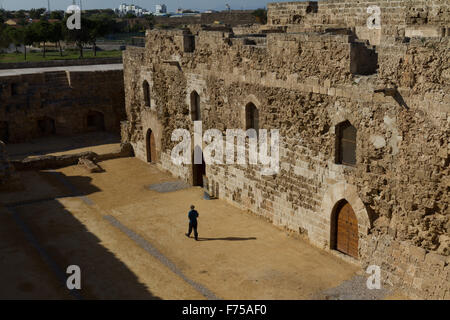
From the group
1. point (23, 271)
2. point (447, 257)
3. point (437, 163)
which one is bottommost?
point (23, 271)

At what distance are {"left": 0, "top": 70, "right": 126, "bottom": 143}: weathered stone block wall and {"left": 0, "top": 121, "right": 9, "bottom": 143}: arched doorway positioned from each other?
3.9 inches

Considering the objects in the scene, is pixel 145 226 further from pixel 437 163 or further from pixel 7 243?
pixel 437 163

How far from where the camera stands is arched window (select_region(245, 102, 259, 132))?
1429 centimetres

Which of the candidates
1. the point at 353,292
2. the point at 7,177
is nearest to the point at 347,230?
the point at 353,292

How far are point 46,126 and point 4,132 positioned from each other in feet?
6.45

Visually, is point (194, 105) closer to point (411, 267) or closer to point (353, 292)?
point (353, 292)

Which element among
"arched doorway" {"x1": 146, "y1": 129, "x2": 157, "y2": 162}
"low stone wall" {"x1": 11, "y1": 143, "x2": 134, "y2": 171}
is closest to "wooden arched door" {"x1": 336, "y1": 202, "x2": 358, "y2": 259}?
"arched doorway" {"x1": 146, "y1": 129, "x2": 157, "y2": 162}

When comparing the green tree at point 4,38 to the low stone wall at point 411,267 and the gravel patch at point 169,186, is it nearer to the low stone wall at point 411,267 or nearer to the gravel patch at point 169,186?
the gravel patch at point 169,186

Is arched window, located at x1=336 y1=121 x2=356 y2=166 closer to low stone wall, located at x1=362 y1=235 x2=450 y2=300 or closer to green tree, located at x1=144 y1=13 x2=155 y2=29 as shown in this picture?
Answer: low stone wall, located at x1=362 y1=235 x2=450 y2=300

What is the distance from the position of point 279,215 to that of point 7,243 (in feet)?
22.3

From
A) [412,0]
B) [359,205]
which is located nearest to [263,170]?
[359,205]

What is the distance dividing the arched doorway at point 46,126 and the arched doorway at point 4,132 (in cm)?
156

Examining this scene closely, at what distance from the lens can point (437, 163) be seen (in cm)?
947

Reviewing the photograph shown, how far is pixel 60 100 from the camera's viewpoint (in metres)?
25.0
